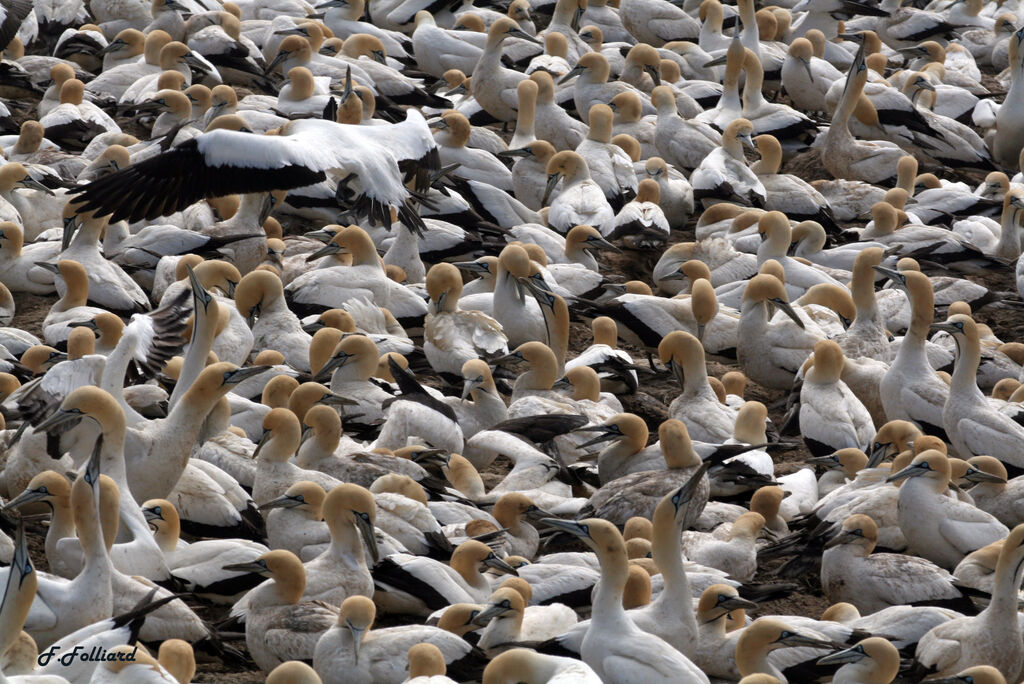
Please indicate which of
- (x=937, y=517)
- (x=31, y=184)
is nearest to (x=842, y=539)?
(x=937, y=517)

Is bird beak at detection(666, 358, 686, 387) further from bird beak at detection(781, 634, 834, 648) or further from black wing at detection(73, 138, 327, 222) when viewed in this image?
bird beak at detection(781, 634, 834, 648)

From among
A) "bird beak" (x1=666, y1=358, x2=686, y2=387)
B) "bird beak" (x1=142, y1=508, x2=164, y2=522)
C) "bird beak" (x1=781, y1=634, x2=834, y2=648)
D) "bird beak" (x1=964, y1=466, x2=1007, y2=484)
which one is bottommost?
"bird beak" (x1=666, y1=358, x2=686, y2=387)

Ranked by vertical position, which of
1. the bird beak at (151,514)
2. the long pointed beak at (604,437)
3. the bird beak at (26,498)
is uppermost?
the bird beak at (26,498)

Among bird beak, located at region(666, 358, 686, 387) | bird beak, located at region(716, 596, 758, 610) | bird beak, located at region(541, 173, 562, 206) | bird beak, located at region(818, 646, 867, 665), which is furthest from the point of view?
bird beak, located at region(541, 173, 562, 206)

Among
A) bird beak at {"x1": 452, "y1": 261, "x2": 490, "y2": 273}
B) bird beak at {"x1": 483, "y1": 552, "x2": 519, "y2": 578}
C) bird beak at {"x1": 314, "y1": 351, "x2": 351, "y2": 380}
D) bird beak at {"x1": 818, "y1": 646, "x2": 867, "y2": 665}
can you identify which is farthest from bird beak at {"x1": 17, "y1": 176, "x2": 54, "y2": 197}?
bird beak at {"x1": 818, "y1": 646, "x2": 867, "y2": 665}

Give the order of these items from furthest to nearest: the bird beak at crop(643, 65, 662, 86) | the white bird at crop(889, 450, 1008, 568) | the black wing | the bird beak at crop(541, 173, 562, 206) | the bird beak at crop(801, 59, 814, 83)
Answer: the bird beak at crop(801, 59, 814, 83)
the bird beak at crop(643, 65, 662, 86)
the bird beak at crop(541, 173, 562, 206)
the black wing
the white bird at crop(889, 450, 1008, 568)

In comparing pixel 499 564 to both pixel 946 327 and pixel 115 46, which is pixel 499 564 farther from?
pixel 115 46

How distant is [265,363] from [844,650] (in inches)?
152

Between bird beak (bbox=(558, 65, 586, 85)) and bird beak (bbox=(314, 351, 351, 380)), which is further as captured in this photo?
bird beak (bbox=(558, 65, 586, 85))

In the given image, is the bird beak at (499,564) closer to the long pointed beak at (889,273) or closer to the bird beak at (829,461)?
the bird beak at (829,461)

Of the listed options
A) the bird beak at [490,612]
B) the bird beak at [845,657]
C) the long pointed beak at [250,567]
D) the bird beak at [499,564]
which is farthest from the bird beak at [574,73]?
the bird beak at [845,657]

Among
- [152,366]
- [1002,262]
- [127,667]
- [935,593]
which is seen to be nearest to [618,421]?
[935,593]

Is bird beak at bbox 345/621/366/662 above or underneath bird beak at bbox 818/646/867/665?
underneath

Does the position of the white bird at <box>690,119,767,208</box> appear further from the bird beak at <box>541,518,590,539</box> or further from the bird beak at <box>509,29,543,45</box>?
the bird beak at <box>541,518,590,539</box>
